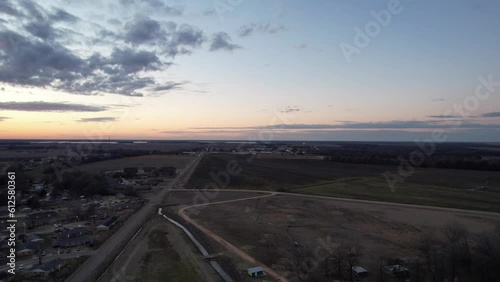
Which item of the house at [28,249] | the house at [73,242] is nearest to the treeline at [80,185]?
the house at [73,242]

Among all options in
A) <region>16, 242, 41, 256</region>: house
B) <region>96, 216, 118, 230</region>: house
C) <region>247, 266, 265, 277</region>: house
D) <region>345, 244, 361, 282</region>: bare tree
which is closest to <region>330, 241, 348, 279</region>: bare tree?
<region>345, 244, 361, 282</region>: bare tree

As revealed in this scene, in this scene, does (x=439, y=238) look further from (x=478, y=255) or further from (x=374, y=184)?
(x=374, y=184)

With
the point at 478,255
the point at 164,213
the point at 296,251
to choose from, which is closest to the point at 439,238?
the point at 478,255

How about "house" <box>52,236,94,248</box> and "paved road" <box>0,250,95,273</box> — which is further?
"house" <box>52,236,94,248</box>

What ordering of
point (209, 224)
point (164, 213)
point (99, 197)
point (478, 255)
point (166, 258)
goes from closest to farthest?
point (478, 255) < point (166, 258) < point (209, 224) < point (164, 213) < point (99, 197)

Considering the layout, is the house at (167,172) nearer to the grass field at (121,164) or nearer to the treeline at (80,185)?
the grass field at (121,164)

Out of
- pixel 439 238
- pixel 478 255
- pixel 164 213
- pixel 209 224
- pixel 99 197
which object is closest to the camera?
pixel 478 255

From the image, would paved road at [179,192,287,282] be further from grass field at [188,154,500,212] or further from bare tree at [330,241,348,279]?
grass field at [188,154,500,212]
